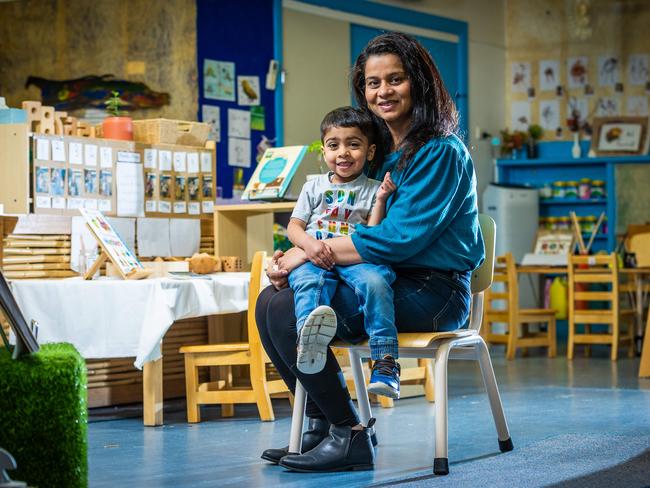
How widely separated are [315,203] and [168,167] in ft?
8.68

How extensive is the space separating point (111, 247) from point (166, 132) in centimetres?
121

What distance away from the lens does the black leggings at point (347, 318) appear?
11.1ft

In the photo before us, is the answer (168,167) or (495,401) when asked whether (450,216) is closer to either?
(495,401)

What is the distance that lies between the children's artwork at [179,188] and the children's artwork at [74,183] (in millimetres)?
641

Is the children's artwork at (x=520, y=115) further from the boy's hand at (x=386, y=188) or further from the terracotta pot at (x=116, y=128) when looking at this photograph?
the boy's hand at (x=386, y=188)

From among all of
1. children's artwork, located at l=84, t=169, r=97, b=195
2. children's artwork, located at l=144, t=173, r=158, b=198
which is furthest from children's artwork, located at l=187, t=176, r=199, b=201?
children's artwork, located at l=84, t=169, r=97, b=195

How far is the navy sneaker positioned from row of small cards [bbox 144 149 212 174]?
316cm

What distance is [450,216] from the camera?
3.43 m

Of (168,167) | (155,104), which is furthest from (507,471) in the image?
(155,104)

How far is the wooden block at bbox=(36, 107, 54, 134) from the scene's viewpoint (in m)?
5.57

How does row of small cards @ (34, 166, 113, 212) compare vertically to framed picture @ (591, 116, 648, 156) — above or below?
below

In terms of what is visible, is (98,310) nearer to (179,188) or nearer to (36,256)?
(36,256)

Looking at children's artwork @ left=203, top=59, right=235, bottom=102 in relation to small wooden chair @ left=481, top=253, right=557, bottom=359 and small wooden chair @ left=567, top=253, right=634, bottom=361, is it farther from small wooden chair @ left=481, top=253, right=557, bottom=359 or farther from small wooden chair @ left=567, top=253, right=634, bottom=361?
small wooden chair @ left=567, top=253, right=634, bottom=361

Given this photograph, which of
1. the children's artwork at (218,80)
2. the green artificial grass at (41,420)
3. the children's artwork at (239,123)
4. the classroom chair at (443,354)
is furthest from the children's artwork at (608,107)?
the green artificial grass at (41,420)
